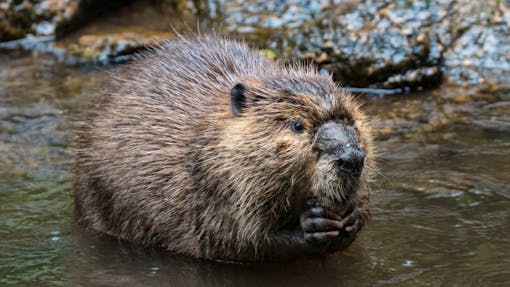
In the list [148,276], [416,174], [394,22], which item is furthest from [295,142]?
[394,22]

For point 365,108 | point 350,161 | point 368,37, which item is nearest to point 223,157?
point 350,161

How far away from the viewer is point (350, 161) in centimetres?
426

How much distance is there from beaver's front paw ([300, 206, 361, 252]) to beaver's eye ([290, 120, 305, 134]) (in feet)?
1.32

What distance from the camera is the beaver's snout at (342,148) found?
4273 mm

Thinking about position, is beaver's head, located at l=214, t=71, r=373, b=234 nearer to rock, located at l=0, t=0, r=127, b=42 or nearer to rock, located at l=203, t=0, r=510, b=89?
rock, located at l=203, t=0, r=510, b=89

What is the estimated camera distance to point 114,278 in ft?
16.1

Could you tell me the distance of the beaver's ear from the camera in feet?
15.8

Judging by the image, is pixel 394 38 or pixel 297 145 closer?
pixel 297 145

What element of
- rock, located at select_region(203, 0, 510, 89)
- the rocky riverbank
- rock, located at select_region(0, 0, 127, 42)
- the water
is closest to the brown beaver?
the water

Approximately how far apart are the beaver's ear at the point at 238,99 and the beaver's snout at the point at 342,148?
0.54 metres

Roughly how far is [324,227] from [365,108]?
10.6ft

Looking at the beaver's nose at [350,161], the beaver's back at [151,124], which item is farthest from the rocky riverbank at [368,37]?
the beaver's nose at [350,161]

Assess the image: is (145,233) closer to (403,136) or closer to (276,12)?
(403,136)

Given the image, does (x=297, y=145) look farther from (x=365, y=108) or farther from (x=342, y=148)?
(x=365, y=108)
